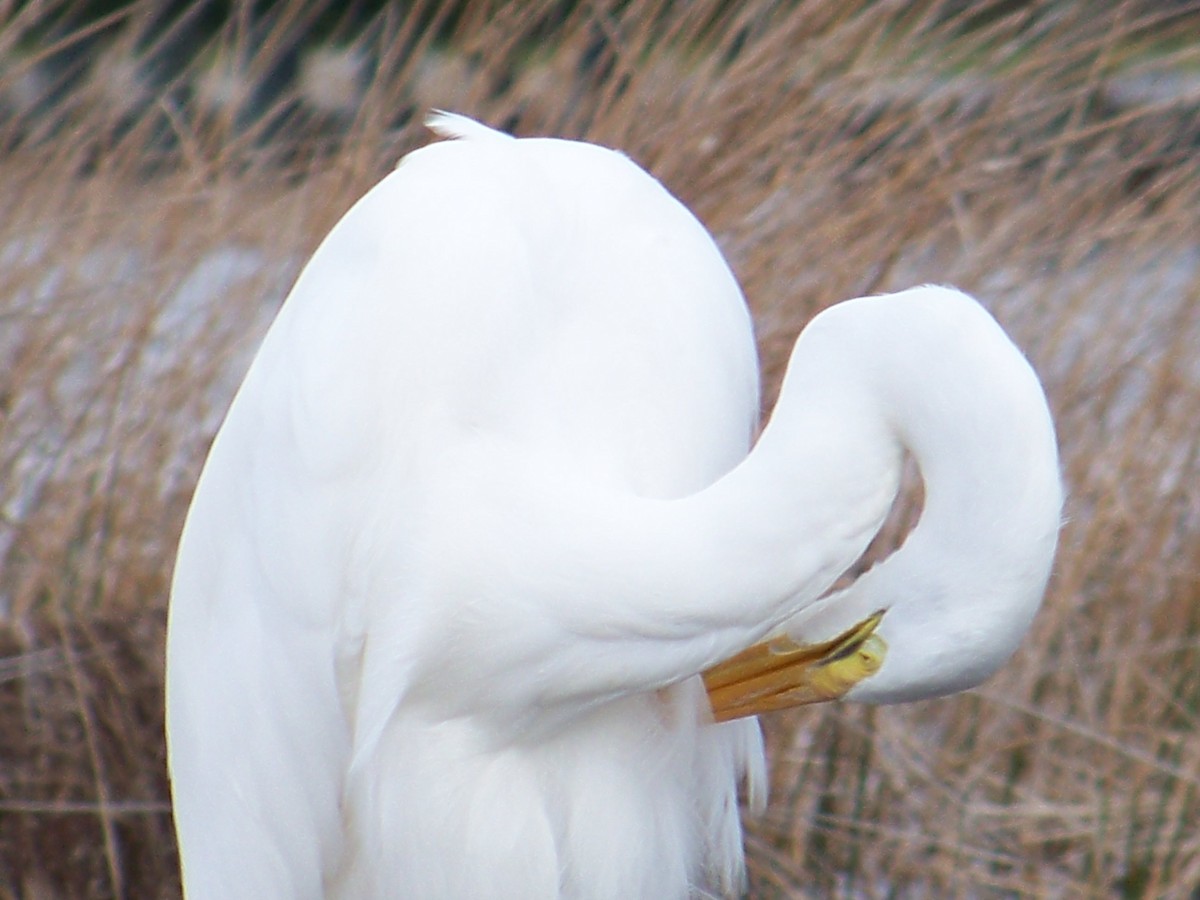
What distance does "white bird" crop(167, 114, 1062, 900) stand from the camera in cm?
126

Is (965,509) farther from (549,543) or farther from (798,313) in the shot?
(798,313)

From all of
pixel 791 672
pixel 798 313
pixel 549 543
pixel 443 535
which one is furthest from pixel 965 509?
pixel 798 313

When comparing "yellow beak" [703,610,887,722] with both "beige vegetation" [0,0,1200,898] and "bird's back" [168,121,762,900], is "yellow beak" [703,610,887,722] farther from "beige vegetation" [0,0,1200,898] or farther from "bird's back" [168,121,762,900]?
"beige vegetation" [0,0,1200,898]

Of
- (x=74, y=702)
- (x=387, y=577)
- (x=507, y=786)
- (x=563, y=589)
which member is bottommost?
(x=74, y=702)

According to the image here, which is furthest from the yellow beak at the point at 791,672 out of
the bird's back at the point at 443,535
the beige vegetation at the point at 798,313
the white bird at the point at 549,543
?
the beige vegetation at the point at 798,313

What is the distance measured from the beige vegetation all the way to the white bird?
2.24ft

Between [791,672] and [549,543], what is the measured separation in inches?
9.9

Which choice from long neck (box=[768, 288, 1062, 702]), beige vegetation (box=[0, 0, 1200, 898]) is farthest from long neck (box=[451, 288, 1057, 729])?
beige vegetation (box=[0, 0, 1200, 898])

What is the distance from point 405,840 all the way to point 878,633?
2.35ft

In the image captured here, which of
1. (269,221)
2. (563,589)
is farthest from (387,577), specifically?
(269,221)

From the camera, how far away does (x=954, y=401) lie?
1.22 meters

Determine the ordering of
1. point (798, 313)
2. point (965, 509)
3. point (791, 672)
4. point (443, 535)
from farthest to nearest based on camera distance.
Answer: point (798, 313) < point (443, 535) < point (791, 672) < point (965, 509)

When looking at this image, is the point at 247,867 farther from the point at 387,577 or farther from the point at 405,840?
the point at 387,577

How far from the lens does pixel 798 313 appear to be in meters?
2.54
